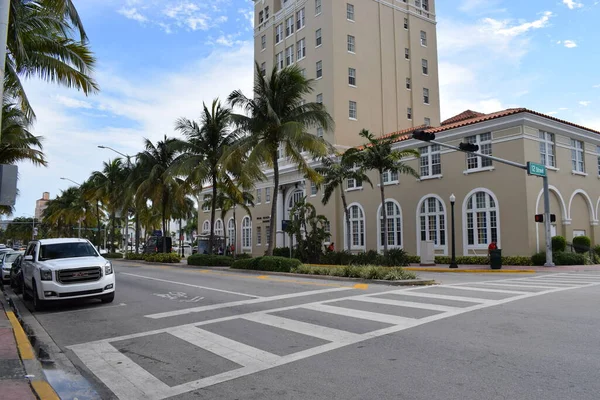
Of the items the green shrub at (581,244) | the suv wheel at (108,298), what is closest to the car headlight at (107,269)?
the suv wheel at (108,298)

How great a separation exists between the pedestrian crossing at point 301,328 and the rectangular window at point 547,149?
1564 cm

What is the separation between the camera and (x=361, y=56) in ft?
143

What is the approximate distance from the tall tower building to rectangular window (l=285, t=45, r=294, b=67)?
3.8 inches

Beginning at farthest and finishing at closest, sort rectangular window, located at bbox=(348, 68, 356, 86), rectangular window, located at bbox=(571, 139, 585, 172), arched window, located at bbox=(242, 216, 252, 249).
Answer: arched window, located at bbox=(242, 216, 252, 249)
rectangular window, located at bbox=(348, 68, 356, 86)
rectangular window, located at bbox=(571, 139, 585, 172)

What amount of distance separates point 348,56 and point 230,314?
3584 cm

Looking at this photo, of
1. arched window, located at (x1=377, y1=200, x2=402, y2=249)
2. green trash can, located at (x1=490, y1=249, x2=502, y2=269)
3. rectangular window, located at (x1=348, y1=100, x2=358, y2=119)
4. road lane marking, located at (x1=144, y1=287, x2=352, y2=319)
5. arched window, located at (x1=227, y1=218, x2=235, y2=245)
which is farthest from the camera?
arched window, located at (x1=227, y1=218, x2=235, y2=245)

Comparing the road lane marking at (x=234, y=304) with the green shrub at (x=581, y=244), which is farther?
the green shrub at (x=581, y=244)

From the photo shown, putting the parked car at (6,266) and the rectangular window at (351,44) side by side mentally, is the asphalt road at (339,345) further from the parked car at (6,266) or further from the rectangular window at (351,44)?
the rectangular window at (351,44)

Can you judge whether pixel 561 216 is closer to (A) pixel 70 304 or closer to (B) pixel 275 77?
(B) pixel 275 77

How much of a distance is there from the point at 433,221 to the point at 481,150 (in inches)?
222

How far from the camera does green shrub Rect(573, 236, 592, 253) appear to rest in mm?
28109

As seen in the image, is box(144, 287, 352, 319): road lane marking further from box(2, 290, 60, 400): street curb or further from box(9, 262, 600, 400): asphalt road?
box(2, 290, 60, 400): street curb

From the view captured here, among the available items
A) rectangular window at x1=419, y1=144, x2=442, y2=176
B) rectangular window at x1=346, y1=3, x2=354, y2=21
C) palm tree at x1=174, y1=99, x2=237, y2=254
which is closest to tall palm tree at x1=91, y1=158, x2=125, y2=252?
palm tree at x1=174, y1=99, x2=237, y2=254

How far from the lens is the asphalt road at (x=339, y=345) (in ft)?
17.9
